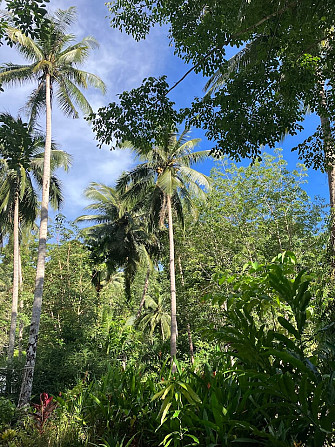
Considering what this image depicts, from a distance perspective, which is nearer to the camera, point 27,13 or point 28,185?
point 27,13

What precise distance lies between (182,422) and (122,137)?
356cm

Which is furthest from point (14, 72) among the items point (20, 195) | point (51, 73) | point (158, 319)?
point (158, 319)

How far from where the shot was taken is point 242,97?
4199mm

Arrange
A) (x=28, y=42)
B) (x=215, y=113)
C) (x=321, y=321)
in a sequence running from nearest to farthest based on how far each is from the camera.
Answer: (x=321, y=321) < (x=215, y=113) < (x=28, y=42)

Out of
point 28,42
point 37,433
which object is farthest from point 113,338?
point 28,42

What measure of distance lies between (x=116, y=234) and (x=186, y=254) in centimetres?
435

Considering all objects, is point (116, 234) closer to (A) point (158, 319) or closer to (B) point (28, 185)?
(B) point (28, 185)

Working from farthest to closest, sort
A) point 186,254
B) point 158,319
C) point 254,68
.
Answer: point 158,319 → point 186,254 → point 254,68

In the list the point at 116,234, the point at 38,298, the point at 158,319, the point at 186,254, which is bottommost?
the point at 38,298

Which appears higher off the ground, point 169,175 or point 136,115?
point 169,175

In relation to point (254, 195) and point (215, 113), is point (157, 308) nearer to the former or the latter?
point (254, 195)

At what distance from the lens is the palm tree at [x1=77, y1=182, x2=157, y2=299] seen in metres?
20.4

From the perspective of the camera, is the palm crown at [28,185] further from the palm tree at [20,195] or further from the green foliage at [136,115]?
the green foliage at [136,115]

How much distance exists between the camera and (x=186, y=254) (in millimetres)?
19734
